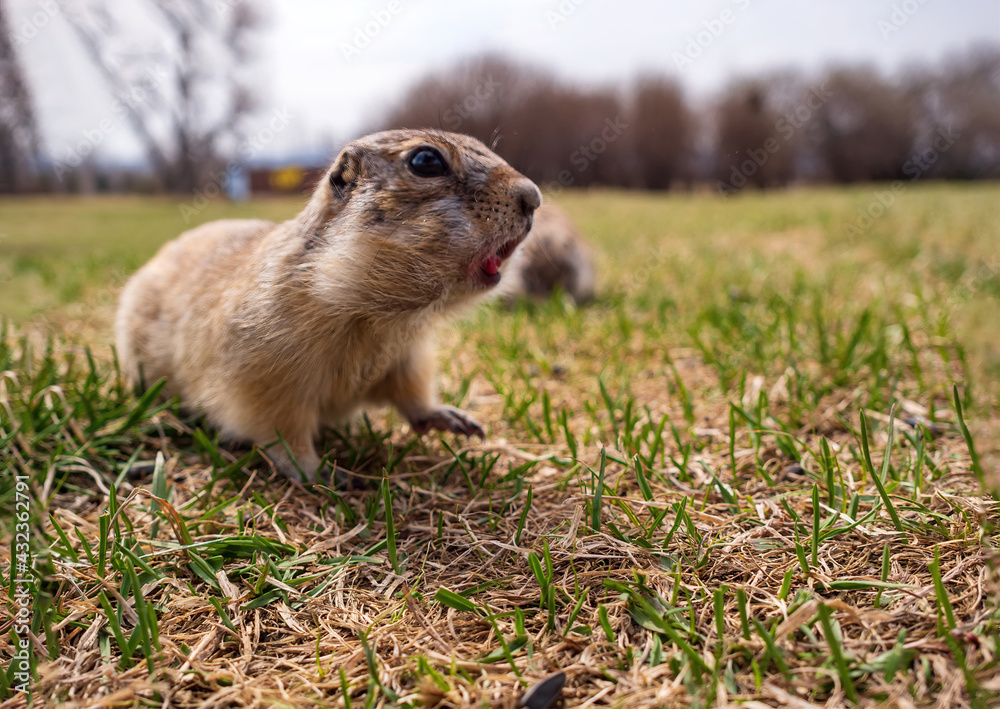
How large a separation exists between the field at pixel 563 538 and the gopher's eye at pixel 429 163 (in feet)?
3.16

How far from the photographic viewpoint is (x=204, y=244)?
3137mm

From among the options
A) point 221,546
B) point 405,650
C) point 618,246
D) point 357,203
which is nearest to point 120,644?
point 221,546

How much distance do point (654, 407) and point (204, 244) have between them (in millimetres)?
2243

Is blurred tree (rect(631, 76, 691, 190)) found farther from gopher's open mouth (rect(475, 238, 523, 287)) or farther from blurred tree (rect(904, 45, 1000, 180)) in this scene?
gopher's open mouth (rect(475, 238, 523, 287))

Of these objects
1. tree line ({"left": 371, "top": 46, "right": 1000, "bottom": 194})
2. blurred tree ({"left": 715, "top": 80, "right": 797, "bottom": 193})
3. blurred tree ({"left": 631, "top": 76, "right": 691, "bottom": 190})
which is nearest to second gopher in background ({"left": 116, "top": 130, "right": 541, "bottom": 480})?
tree line ({"left": 371, "top": 46, "right": 1000, "bottom": 194})

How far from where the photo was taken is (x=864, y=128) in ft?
82.0

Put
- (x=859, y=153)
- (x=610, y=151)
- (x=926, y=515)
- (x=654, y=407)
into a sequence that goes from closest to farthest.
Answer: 1. (x=926, y=515)
2. (x=654, y=407)
3. (x=610, y=151)
4. (x=859, y=153)

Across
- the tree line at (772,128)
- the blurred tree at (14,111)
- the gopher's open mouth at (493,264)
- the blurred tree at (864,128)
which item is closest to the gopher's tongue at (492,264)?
the gopher's open mouth at (493,264)

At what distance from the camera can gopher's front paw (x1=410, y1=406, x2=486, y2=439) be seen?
2.67 m

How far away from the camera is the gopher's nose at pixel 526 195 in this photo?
79.1 inches

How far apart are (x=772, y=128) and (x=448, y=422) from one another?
21395 millimetres

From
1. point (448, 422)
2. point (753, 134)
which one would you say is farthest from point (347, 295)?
point (753, 134)

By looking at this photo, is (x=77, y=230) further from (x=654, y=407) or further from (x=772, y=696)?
(x=772, y=696)

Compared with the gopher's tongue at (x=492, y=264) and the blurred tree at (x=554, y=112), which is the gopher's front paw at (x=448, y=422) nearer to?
the gopher's tongue at (x=492, y=264)
